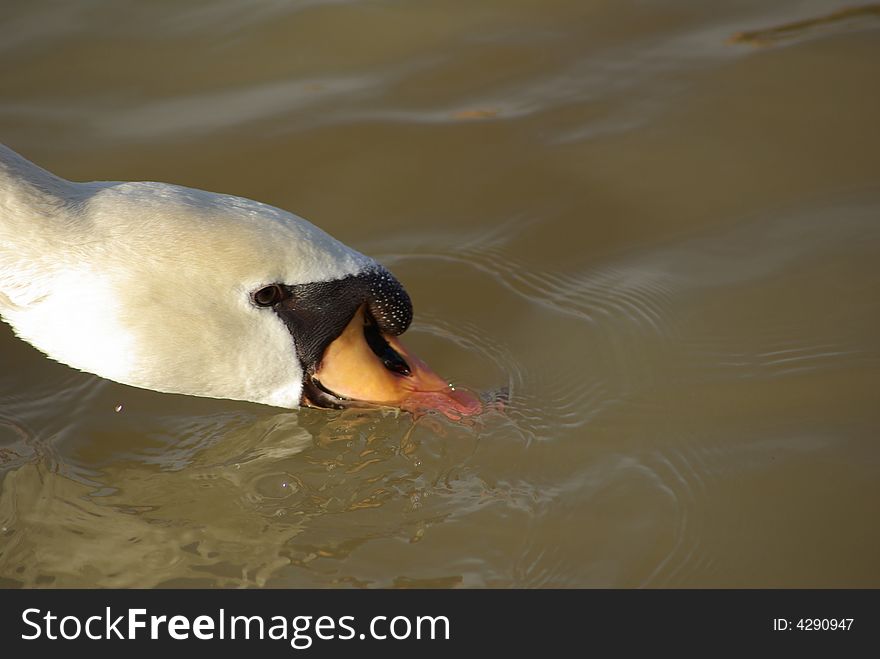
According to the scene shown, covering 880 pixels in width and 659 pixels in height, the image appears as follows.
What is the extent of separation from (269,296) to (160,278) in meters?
0.29

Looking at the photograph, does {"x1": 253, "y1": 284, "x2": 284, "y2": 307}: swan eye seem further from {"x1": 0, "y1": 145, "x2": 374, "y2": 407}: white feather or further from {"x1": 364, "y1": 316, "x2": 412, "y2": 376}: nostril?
{"x1": 364, "y1": 316, "x2": 412, "y2": 376}: nostril

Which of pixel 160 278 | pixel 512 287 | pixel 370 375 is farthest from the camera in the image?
pixel 512 287

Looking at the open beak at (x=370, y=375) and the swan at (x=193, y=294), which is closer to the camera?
the swan at (x=193, y=294)

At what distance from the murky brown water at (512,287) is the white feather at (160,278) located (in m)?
0.50

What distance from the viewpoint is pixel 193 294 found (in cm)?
294

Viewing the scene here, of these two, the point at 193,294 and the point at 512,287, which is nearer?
the point at 193,294

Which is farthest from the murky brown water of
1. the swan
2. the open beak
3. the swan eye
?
the swan eye

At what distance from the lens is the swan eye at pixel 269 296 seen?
116 inches

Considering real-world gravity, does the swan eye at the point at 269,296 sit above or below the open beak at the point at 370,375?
above

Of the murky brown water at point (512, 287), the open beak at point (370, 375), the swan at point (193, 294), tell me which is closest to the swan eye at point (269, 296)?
the swan at point (193, 294)

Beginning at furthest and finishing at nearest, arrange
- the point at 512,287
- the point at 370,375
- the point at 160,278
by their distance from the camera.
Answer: the point at 512,287 < the point at 370,375 < the point at 160,278

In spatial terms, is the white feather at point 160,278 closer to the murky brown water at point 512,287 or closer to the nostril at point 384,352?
the nostril at point 384,352

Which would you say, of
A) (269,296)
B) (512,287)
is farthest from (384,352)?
(512,287)

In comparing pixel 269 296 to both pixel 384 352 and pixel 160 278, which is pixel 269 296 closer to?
pixel 160 278
